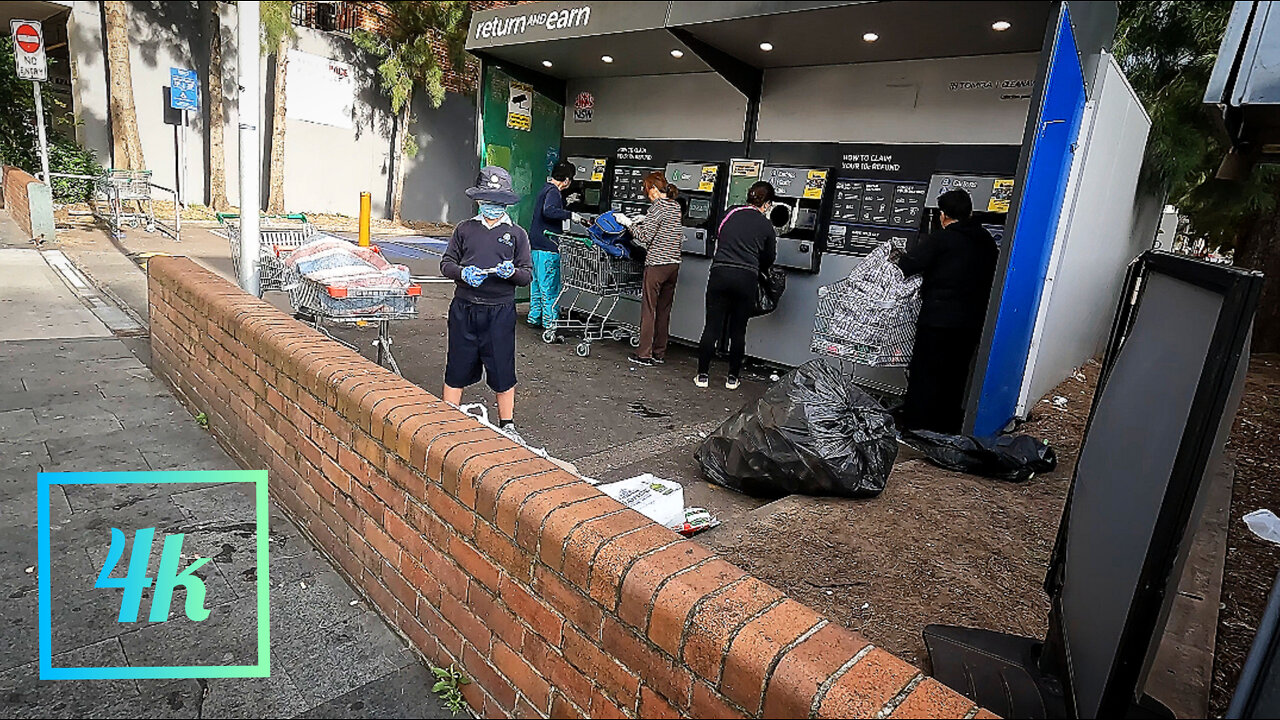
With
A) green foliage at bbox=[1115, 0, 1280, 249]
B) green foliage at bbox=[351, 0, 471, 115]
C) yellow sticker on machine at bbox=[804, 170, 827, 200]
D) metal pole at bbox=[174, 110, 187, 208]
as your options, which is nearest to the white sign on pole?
metal pole at bbox=[174, 110, 187, 208]

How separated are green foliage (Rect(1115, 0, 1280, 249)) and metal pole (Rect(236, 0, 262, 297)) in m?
8.21

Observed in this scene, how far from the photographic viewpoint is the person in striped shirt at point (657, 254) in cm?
708

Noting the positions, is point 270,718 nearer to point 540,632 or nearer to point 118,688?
point 118,688

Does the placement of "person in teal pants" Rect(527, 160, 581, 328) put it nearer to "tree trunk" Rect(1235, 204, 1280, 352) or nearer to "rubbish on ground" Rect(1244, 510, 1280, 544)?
"rubbish on ground" Rect(1244, 510, 1280, 544)

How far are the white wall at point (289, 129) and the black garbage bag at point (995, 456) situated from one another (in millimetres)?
15021

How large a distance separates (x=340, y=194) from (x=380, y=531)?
1833 cm

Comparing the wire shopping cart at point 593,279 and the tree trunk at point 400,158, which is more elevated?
the tree trunk at point 400,158

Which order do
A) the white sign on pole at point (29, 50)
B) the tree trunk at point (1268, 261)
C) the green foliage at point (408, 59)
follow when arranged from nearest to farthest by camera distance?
the tree trunk at point (1268, 261) → the white sign on pole at point (29, 50) → the green foliage at point (408, 59)

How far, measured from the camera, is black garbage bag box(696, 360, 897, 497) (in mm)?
3916

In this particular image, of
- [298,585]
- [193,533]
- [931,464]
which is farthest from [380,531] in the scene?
[931,464]

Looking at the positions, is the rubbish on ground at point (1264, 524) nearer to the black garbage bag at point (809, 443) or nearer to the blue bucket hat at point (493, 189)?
the black garbage bag at point (809, 443)

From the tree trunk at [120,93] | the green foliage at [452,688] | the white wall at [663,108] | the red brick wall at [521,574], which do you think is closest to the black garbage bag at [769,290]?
the white wall at [663,108]

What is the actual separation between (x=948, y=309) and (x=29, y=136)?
1744 centimetres

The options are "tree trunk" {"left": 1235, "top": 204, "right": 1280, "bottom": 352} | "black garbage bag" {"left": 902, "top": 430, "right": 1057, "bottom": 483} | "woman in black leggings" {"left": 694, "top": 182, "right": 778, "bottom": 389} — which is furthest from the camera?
"tree trunk" {"left": 1235, "top": 204, "right": 1280, "bottom": 352}
